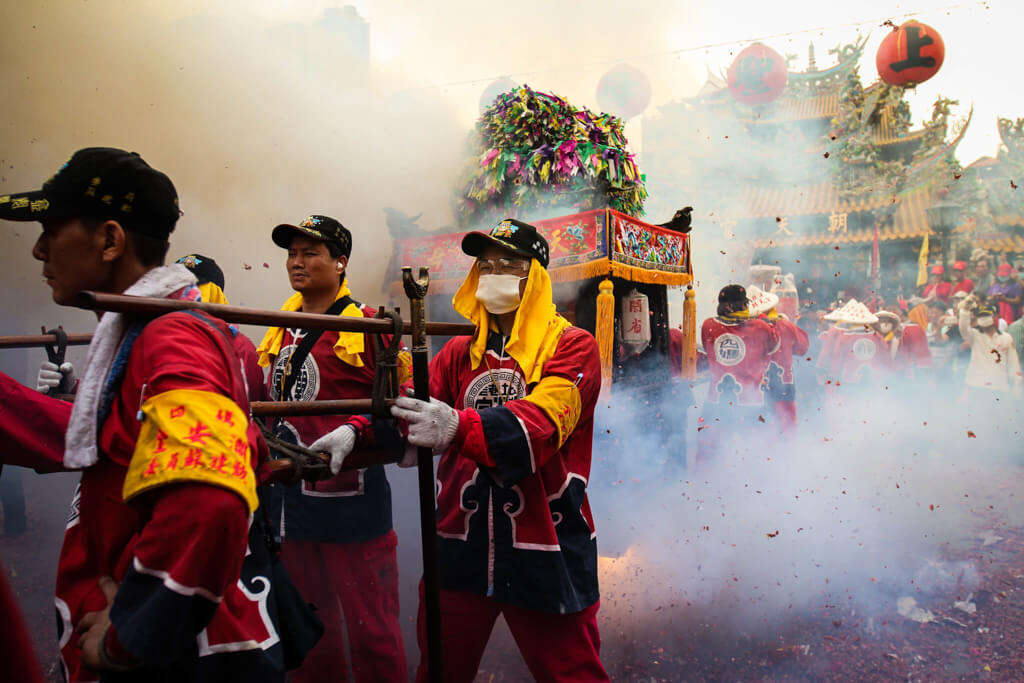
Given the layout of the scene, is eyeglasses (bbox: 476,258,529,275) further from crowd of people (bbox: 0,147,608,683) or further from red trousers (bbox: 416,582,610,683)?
red trousers (bbox: 416,582,610,683)

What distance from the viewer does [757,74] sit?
342 inches

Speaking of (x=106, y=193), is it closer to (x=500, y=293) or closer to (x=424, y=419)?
(x=424, y=419)

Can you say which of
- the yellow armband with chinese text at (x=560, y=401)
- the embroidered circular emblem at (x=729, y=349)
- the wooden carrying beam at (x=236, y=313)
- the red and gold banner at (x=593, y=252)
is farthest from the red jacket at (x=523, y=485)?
the embroidered circular emblem at (x=729, y=349)

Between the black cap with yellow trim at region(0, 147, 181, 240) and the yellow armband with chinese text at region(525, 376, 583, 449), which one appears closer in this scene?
the black cap with yellow trim at region(0, 147, 181, 240)

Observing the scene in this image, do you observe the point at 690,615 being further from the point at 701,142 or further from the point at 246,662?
the point at 701,142

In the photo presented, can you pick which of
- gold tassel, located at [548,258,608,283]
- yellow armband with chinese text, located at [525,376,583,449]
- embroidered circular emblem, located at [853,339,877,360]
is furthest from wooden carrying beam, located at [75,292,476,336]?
embroidered circular emblem, located at [853,339,877,360]

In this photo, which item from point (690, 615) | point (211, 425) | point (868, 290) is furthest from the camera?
point (868, 290)

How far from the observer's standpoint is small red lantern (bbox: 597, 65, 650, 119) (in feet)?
28.5

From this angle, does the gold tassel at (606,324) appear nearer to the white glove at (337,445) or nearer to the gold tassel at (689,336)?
the gold tassel at (689,336)

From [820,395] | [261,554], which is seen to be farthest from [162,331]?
[820,395]

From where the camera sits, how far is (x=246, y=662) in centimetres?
130

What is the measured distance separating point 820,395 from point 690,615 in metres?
7.32

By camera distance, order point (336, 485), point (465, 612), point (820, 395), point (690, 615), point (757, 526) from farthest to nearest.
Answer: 1. point (820, 395)
2. point (757, 526)
3. point (690, 615)
4. point (336, 485)
5. point (465, 612)

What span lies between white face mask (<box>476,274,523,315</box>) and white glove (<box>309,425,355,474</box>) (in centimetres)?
75
